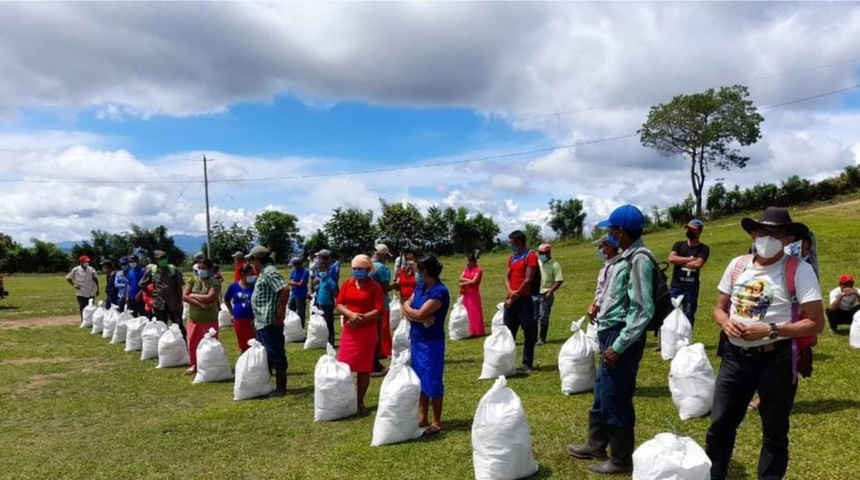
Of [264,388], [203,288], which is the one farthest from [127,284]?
[264,388]

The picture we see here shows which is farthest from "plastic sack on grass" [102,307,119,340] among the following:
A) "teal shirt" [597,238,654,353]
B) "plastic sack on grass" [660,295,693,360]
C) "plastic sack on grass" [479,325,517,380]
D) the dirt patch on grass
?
"teal shirt" [597,238,654,353]

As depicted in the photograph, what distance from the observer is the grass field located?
4504 millimetres

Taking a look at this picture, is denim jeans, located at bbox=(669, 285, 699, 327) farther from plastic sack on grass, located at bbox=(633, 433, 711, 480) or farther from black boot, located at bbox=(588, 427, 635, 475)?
plastic sack on grass, located at bbox=(633, 433, 711, 480)

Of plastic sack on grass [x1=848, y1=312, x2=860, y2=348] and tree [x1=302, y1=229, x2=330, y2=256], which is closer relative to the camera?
plastic sack on grass [x1=848, y1=312, x2=860, y2=348]

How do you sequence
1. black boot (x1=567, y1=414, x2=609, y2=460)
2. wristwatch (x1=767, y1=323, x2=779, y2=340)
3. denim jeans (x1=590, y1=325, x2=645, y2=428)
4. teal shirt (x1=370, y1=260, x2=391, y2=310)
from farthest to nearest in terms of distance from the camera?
teal shirt (x1=370, y1=260, x2=391, y2=310), black boot (x1=567, y1=414, x2=609, y2=460), denim jeans (x1=590, y1=325, x2=645, y2=428), wristwatch (x1=767, y1=323, x2=779, y2=340)

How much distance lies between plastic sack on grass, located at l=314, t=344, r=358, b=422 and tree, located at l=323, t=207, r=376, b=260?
47.7 meters

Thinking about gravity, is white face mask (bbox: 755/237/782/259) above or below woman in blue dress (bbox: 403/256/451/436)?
above

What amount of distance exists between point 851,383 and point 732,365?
138 inches

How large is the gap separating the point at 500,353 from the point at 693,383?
2372mm

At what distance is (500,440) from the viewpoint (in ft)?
13.2

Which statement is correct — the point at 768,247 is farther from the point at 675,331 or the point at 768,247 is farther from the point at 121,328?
the point at 121,328

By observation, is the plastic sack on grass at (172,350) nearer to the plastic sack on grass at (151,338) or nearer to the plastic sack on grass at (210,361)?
the plastic sack on grass at (151,338)

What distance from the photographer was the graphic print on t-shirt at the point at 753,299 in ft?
10.9

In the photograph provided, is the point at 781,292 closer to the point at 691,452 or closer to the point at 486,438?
the point at 691,452
